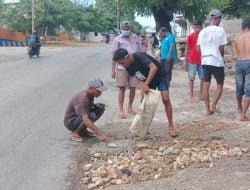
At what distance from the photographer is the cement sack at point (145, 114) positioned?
277 inches

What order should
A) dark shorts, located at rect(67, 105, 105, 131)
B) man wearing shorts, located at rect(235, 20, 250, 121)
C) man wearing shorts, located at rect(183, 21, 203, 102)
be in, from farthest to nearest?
man wearing shorts, located at rect(183, 21, 203, 102) < man wearing shorts, located at rect(235, 20, 250, 121) < dark shorts, located at rect(67, 105, 105, 131)

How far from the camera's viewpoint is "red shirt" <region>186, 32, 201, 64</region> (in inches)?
425

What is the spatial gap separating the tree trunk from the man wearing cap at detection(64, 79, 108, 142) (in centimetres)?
1582

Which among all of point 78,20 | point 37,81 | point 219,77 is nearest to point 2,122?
point 219,77

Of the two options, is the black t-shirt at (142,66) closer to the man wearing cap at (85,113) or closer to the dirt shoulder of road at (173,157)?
the man wearing cap at (85,113)

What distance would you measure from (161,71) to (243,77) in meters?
1.96

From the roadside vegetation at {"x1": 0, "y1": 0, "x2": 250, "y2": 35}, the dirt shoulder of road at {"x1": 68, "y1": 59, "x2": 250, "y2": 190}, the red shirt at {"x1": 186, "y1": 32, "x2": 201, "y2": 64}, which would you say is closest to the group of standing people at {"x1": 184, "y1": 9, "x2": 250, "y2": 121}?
the dirt shoulder of road at {"x1": 68, "y1": 59, "x2": 250, "y2": 190}

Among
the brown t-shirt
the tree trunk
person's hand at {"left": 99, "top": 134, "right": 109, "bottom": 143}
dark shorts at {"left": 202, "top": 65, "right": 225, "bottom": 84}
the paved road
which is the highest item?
the tree trunk

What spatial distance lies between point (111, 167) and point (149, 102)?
138 centimetres

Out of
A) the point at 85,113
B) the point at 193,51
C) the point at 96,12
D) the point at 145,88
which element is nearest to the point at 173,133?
the point at 145,88

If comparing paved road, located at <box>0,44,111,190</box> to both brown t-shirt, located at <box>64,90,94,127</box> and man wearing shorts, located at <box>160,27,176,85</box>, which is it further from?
man wearing shorts, located at <box>160,27,176,85</box>

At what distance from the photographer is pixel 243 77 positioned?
8.52m

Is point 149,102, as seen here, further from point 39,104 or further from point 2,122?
point 39,104

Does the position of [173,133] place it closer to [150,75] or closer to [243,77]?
[150,75]
